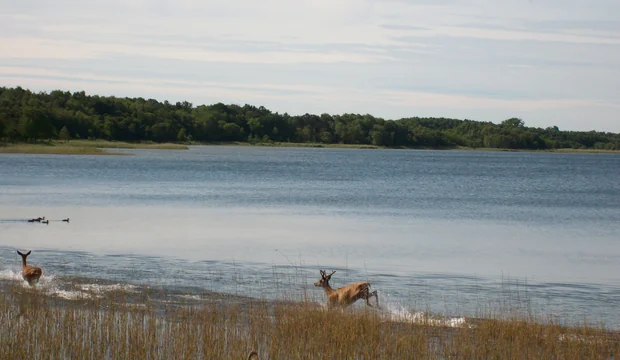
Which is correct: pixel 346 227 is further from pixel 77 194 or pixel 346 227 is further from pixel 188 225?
pixel 77 194

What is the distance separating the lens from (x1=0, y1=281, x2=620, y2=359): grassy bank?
36.4 ft

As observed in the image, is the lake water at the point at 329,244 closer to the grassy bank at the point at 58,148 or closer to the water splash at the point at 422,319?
the water splash at the point at 422,319

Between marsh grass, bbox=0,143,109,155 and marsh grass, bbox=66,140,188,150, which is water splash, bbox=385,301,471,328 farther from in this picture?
marsh grass, bbox=66,140,188,150

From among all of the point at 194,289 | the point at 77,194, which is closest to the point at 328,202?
the point at 77,194

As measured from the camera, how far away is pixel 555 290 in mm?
19203

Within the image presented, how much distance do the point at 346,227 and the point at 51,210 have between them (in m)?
12.0

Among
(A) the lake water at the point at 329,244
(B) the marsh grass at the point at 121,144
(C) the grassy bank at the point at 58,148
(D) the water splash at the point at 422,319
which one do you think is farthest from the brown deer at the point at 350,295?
(B) the marsh grass at the point at 121,144

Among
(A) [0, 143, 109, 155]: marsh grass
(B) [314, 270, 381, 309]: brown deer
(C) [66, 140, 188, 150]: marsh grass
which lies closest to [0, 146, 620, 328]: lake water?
(B) [314, 270, 381, 309]: brown deer

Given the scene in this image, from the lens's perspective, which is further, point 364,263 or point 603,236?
point 603,236

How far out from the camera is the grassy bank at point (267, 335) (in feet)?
36.4

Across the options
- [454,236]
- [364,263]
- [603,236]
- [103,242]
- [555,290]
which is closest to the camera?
[555,290]

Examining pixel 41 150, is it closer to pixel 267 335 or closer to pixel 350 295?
pixel 350 295

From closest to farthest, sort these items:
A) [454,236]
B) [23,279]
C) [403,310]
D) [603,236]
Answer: [403,310] → [23,279] → [454,236] → [603,236]

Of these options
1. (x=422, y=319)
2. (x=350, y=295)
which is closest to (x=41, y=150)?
Result: (x=350, y=295)
